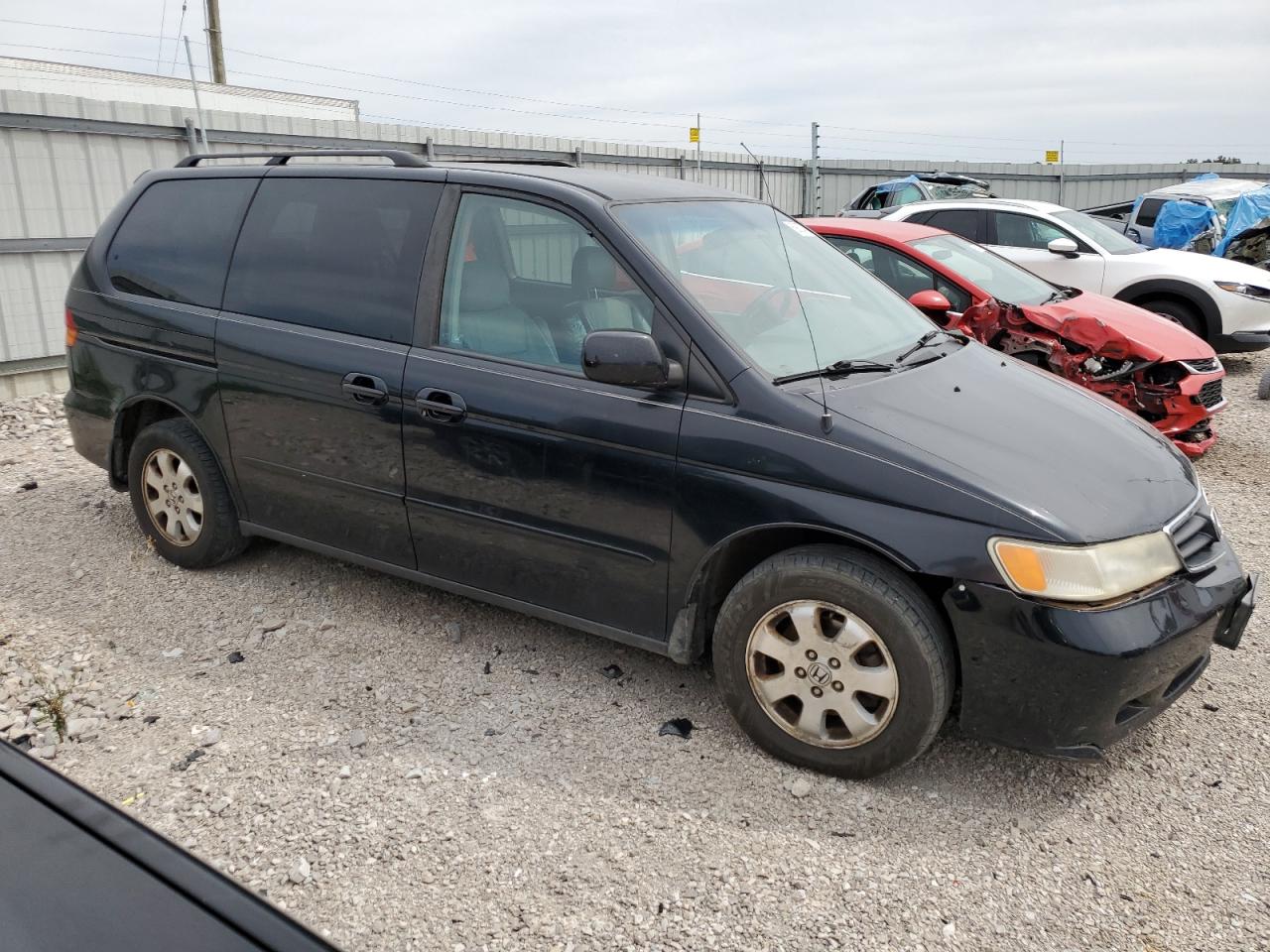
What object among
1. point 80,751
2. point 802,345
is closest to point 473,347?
point 802,345

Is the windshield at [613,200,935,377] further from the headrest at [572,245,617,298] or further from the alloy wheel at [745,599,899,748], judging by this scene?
the alloy wheel at [745,599,899,748]

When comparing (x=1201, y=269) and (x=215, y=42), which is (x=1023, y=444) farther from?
(x=215, y=42)

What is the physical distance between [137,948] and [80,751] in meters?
2.61

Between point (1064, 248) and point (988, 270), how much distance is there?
2.57 metres

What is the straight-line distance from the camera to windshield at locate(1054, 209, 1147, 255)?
991cm

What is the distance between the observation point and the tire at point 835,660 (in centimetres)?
288

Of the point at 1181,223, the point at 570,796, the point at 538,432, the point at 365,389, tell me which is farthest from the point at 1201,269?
the point at 570,796

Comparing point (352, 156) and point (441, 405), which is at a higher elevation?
point (352, 156)

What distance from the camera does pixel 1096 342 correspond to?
255 inches

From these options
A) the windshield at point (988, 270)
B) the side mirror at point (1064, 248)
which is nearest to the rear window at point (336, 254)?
the windshield at point (988, 270)

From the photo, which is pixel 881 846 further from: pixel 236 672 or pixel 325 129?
pixel 325 129


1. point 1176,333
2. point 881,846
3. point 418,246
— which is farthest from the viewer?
point 1176,333

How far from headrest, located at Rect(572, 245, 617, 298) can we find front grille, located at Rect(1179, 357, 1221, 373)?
15.6 feet

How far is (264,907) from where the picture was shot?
3.89ft
